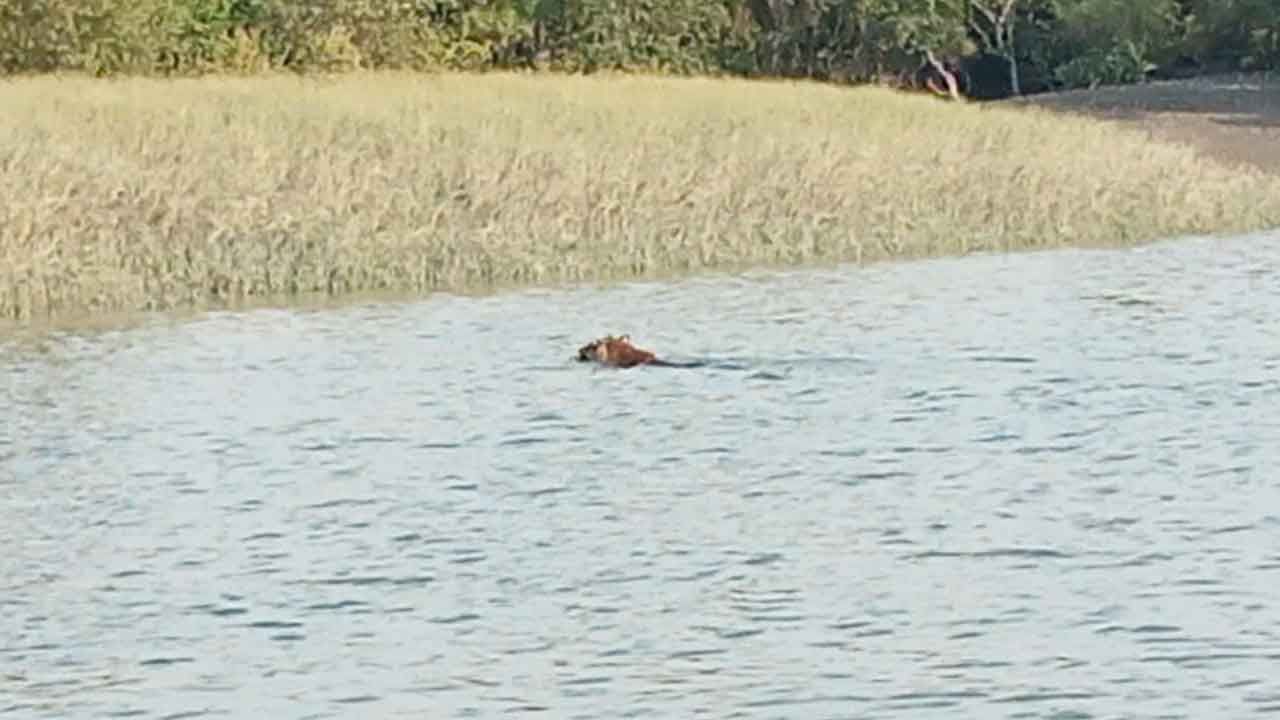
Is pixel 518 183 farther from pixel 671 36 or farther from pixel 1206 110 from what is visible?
pixel 671 36

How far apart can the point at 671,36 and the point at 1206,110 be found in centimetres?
933

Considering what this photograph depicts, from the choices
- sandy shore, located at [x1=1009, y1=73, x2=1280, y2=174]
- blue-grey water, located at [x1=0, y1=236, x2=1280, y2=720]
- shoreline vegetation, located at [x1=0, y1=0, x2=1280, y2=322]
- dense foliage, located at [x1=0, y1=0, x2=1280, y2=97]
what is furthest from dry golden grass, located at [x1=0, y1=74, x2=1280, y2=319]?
dense foliage, located at [x1=0, y1=0, x2=1280, y2=97]

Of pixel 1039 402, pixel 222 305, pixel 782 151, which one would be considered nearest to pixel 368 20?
pixel 782 151

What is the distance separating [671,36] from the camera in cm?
4759

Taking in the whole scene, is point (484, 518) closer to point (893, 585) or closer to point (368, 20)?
point (893, 585)

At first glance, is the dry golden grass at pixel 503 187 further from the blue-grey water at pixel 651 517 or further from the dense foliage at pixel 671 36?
the dense foliage at pixel 671 36

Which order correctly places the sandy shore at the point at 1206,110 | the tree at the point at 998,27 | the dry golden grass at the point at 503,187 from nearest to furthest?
the dry golden grass at the point at 503,187, the sandy shore at the point at 1206,110, the tree at the point at 998,27

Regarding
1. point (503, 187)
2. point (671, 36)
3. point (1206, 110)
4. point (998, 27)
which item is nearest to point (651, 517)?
point (503, 187)

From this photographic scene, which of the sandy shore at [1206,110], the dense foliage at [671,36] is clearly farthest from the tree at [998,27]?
the sandy shore at [1206,110]

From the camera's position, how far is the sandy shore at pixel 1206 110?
36844 mm

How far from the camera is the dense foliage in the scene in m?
38.7

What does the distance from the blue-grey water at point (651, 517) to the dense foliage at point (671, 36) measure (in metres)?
17.6

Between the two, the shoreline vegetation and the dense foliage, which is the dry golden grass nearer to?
the shoreline vegetation

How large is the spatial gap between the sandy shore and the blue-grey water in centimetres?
1505
